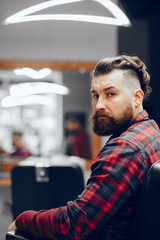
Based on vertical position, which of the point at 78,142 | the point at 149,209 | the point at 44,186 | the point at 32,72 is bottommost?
the point at 44,186

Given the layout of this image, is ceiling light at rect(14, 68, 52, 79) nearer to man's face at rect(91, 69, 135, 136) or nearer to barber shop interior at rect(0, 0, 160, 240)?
barber shop interior at rect(0, 0, 160, 240)

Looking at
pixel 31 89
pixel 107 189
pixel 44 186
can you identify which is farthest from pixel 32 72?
pixel 107 189

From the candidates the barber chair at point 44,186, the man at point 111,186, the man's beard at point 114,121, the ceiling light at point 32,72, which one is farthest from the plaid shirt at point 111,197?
the ceiling light at point 32,72

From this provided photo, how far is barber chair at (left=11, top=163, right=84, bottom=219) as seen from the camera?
2.33 meters

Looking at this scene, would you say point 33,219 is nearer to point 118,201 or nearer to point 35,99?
point 118,201

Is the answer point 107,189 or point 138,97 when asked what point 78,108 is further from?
point 107,189

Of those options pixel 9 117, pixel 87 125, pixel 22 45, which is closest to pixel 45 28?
pixel 22 45

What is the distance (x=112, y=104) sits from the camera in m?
1.38

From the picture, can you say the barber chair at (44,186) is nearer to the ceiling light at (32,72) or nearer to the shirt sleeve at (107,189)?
the shirt sleeve at (107,189)

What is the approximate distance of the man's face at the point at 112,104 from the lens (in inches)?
54.2

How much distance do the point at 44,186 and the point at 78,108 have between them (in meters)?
2.79

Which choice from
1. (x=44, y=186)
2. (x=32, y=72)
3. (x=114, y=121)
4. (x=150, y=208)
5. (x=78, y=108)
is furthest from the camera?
(x=78, y=108)

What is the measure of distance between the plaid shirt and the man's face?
146 mm

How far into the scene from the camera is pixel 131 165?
44.6 inches
